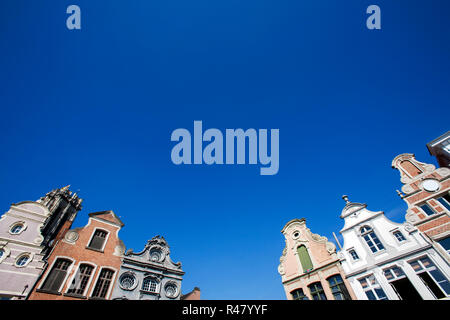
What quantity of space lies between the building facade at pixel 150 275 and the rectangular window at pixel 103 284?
2.22 ft

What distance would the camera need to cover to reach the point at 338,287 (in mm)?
16500

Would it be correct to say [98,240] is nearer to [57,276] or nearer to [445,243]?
[57,276]

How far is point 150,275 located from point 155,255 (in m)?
1.97

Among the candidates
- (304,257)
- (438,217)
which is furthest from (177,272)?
(438,217)

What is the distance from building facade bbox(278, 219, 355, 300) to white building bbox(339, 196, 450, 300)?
2.87ft

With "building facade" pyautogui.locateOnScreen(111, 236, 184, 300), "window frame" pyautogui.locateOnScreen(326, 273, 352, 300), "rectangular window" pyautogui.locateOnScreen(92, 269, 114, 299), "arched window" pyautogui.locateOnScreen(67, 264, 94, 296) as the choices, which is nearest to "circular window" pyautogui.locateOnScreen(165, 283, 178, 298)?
"building facade" pyautogui.locateOnScreen(111, 236, 184, 300)

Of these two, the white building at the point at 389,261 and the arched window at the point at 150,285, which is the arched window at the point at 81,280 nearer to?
the arched window at the point at 150,285

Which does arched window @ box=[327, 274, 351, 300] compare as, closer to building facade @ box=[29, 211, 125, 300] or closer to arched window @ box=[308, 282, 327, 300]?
arched window @ box=[308, 282, 327, 300]

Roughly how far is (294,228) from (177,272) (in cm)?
1260

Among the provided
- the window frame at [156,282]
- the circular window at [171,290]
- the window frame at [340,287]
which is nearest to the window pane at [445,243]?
the window frame at [340,287]

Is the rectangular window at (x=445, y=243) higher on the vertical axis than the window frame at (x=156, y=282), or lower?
lower

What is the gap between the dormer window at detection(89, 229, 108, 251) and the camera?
1834cm

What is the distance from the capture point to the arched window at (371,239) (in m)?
16.2
